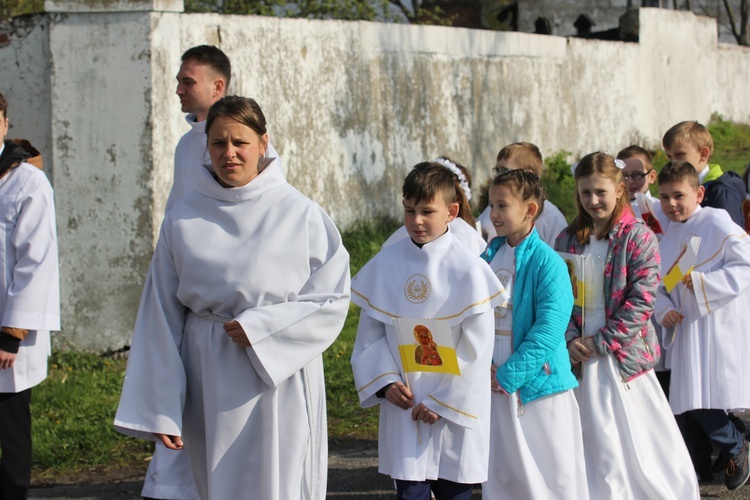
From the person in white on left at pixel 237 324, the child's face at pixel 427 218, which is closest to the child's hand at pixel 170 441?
the person in white on left at pixel 237 324

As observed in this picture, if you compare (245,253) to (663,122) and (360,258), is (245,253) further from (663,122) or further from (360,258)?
(663,122)

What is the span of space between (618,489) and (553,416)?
2.02ft

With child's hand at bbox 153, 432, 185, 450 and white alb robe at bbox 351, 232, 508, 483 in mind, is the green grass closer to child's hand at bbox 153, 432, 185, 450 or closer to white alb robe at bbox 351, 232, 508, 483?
white alb robe at bbox 351, 232, 508, 483

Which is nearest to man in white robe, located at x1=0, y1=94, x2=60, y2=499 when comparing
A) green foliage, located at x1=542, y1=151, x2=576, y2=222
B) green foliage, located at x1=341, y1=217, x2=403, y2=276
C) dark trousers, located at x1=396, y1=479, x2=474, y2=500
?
dark trousers, located at x1=396, y1=479, x2=474, y2=500

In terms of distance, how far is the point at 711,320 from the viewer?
20.7ft

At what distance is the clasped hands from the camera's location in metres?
4.72

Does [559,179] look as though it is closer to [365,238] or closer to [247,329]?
[365,238]

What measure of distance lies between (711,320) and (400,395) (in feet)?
7.58

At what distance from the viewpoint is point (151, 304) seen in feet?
13.5

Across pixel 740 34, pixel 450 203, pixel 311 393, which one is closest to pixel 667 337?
pixel 450 203

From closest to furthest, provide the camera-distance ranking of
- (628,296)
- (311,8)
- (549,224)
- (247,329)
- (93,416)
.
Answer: (247,329) < (628,296) < (549,224) < (93,416) < (311,8)

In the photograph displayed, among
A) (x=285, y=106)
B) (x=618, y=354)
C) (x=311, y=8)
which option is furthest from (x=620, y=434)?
(x=311, y=8)

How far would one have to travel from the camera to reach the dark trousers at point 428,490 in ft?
15.6

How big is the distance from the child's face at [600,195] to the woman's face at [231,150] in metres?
2.06
